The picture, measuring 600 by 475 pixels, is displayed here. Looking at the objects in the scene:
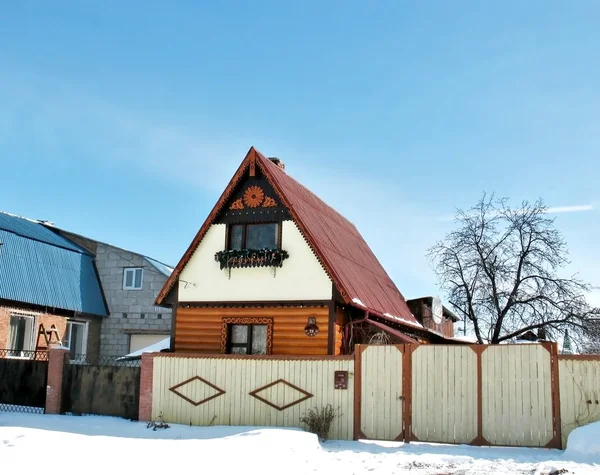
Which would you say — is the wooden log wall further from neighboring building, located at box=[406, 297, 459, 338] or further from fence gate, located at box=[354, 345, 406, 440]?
neighboring building, located at box=[406, 297, 459, 338]

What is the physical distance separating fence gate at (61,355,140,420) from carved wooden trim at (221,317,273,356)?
9.38 feet

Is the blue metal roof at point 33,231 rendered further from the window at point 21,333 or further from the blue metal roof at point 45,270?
the window at point 21,333

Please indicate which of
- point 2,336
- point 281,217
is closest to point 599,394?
point 281,217

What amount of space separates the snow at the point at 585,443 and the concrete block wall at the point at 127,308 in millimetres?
19873

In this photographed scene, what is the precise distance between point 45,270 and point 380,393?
1842 cm

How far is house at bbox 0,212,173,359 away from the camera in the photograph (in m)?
26.6

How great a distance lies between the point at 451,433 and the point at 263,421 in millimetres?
4169

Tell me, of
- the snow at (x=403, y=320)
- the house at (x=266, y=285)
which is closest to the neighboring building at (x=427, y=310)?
the snow at (x=403, y=320)

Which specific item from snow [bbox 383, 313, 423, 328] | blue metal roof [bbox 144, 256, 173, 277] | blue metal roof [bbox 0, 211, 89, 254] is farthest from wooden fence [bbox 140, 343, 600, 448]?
blue metal roof [bbox 0, 211, 89, 254]

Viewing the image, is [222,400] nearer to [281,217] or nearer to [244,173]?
[281,217]

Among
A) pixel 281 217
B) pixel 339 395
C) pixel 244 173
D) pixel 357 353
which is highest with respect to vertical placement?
pixel 244 173

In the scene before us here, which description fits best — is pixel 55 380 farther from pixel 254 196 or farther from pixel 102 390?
pixel 254 196

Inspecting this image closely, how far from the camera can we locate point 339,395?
48.9 feet

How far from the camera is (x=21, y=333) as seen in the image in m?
26.5
